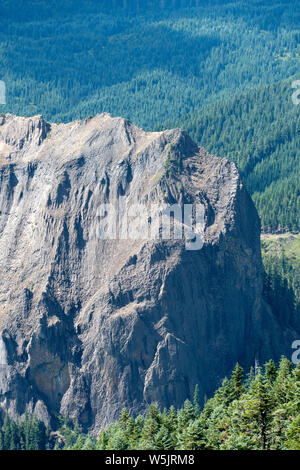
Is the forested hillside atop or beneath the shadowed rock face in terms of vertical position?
beneath

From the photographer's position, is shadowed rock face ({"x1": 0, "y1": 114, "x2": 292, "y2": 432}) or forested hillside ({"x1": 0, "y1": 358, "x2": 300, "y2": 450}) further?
shadowed rock face ({"x1": 0, "y1": 114, "x2": 292, "y2": 432})

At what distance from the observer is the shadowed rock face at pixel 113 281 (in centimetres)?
14188

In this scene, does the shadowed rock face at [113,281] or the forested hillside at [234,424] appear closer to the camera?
the forested hillside at [234,424]

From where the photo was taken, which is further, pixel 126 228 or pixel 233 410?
pixel 126 228

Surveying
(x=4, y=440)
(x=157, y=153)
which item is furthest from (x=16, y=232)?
(x=4, y=440)

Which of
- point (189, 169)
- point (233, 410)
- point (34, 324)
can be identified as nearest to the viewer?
point (233, 410)

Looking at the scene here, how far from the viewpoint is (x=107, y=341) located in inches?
5615

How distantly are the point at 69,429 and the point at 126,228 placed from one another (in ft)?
81.7

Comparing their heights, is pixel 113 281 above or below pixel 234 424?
above

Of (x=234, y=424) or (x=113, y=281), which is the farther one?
(x=113, y=281)

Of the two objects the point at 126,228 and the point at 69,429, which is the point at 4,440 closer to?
the point at 69,429

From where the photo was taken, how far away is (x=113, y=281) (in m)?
146

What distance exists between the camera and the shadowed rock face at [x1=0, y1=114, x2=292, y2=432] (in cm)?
14188

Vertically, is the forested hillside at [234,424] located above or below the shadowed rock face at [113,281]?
below
